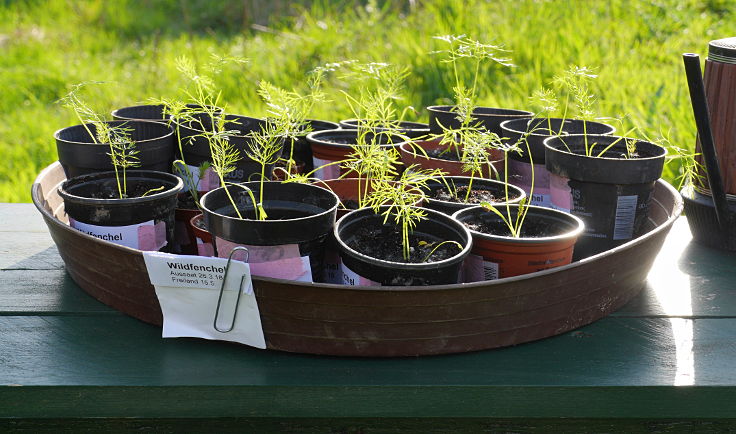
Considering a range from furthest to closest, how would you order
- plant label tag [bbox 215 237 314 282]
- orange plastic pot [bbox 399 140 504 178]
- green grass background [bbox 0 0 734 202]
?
green grass background [bbox 0 0 734 202], orange plastic pot [bbox 399 140 504 178], plant label tag [bbox 215 237 314 282]

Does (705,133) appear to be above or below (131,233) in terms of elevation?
above

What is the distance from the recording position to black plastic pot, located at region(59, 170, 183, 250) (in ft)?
4.76

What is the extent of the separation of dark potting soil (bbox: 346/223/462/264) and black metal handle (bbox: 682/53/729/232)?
60 centimetres

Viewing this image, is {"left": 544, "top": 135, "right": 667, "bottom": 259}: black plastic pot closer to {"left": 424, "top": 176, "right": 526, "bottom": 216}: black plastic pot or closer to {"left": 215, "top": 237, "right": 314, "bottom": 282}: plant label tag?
{"left": 424, "top": 176, "right": 526, "bottom": 216}: black plastic pot

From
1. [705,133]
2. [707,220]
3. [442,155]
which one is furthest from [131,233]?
[707,220]

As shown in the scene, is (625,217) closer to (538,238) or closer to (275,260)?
(538,238)

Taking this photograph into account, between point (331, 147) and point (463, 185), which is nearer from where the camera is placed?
point (463, 185)

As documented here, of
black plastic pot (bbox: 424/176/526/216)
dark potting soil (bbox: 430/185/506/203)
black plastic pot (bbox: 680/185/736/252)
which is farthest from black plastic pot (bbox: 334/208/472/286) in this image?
black plastic pot (bbox: 680/185/736/252)

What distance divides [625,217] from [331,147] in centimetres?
73

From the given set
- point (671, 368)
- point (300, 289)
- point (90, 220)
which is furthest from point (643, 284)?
point (90, 220)

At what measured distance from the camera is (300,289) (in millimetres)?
1203

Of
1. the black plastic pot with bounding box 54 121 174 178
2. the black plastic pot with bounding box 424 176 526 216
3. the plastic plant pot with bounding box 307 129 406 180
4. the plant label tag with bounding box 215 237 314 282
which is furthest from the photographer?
the plastic plant pot with bounding box 307 129 406 180

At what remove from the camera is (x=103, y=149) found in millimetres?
1672

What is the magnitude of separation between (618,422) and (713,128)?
838mm
